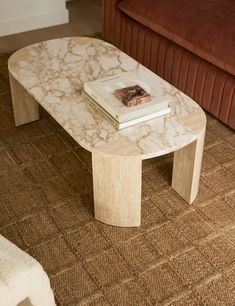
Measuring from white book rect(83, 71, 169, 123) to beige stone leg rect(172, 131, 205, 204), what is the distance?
0.62 ft

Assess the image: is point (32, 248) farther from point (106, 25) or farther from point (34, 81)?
point (106, 25)

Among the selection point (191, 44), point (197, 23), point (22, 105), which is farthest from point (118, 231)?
point (197, 23)

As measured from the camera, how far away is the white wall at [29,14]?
10.8 ft

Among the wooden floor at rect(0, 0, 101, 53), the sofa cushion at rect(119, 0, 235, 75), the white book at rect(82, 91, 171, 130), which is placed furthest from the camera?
the wooden floor at rect(0, 0, 101, 53)

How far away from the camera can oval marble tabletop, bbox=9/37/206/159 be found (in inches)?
65.3

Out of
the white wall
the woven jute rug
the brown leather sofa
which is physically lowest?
the woven jute rug

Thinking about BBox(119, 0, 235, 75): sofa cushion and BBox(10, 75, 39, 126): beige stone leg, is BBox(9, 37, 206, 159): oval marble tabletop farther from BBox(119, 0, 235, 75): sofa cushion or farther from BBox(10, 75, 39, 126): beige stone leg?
BBox(119, 0, 235, 75): sofa cushion

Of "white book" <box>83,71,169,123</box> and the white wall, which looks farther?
the white wall

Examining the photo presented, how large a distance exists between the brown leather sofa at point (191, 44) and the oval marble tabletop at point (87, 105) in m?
0.41

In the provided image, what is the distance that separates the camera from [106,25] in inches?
122

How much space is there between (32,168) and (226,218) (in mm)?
868

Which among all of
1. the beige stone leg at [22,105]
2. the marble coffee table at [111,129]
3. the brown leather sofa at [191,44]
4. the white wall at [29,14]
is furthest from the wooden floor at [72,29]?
the marble coffee table at [111,129]

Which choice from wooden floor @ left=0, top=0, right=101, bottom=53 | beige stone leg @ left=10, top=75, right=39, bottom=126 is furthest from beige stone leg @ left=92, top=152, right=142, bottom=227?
wooden floor @ left=0, top=0, right=101, bottom=53

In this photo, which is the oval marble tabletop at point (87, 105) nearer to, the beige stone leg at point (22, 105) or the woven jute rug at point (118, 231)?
Answer: the beige stone leg at point (22, 105)
